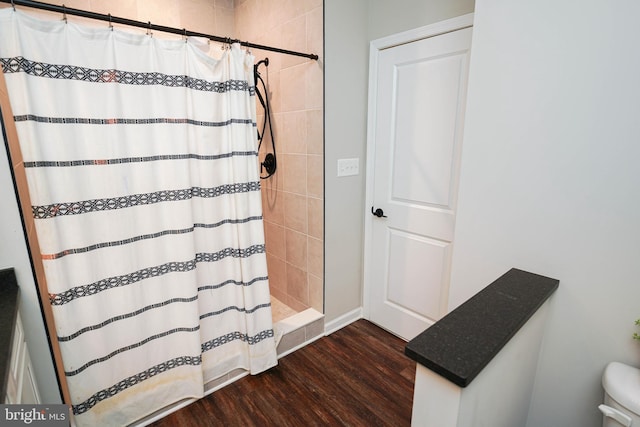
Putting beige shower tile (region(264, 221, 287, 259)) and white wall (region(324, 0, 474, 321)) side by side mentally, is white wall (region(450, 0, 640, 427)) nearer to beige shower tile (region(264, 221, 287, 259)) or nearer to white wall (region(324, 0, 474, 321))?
white wall (region(324, 0, 474, 321))

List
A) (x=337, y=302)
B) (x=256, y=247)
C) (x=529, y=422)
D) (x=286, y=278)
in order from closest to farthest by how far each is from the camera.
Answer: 1. (x=529, y=422)
2. (x=256, y=247)
3. (x=337, y=302)
4. (x=286, y=278)

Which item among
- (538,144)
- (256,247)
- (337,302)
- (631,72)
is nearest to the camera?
(631,72)

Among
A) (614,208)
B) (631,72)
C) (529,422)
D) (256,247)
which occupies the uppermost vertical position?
(631,72)

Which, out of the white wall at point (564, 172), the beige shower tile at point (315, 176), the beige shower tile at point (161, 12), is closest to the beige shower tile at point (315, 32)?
the beige shower tile at point (315, 176)

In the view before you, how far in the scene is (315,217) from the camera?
2244 mm

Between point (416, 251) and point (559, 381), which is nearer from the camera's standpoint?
point (559, 381)

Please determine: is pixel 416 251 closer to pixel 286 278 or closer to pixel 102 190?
pixel 286 278

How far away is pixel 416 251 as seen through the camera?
7.03ft

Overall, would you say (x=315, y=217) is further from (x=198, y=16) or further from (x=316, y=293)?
(x=198, y=16)

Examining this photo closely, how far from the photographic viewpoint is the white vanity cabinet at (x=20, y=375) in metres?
0.90

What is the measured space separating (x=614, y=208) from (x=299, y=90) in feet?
5.94

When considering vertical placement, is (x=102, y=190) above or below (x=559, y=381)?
above

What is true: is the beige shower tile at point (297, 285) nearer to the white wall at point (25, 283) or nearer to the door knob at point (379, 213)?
the door knob at point (379, 213)

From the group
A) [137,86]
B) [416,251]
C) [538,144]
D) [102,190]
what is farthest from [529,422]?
[137,86]
